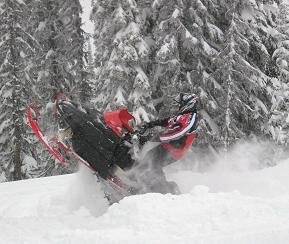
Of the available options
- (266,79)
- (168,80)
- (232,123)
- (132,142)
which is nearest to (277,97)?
(266,79)

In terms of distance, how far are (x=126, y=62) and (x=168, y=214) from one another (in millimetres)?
14483

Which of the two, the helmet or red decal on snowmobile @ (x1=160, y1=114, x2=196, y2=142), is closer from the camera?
red decal on snowmobile @ (x1=160, y1=114, x2=196, y2=142)

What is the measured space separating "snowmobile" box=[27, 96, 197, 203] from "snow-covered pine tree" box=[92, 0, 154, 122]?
1110cm

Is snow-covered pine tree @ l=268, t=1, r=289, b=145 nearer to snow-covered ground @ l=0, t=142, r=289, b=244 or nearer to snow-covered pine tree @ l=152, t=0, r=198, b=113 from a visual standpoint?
snow-covered pine tree @ l=152, t=0, r=198, b=113

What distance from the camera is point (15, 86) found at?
23578mm

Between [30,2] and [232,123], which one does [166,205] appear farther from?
[30,2]

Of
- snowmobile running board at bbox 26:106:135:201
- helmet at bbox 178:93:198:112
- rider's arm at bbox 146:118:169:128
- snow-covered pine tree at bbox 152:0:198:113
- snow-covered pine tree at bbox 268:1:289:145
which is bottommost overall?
snow-covered pine tree at bbox 268:1:289:145

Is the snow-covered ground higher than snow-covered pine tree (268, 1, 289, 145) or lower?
higher

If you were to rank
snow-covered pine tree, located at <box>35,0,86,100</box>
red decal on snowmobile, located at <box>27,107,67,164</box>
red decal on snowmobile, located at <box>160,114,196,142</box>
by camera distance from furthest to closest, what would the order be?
snow-covered pine tree, located at <box>35,0,86,100</box>
red decal on snowmobile, located at <box>27,107,67,164</box>
red decal on snowmobile, located at <box>160,114,196,142</box>

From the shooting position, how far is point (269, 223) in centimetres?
570

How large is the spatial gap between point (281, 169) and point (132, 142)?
8.69 ft

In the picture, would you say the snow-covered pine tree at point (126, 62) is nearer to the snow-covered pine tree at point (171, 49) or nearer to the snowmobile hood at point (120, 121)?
the snow-covered pine tree at point (171, 49)

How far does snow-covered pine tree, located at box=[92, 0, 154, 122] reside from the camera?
64.8 feet

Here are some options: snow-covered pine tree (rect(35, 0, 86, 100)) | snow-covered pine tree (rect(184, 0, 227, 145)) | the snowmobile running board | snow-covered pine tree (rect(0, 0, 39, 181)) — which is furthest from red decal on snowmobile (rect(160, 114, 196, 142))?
snow-covered pine tree (rect(35, 0, 86, 100))
